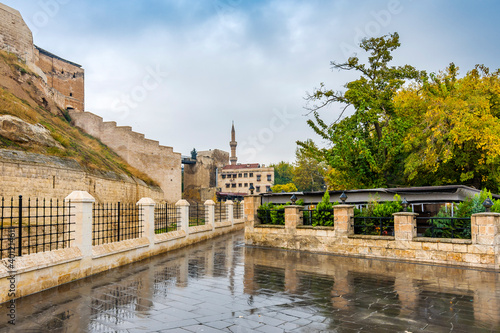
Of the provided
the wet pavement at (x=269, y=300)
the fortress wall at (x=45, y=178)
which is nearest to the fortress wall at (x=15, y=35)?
the fortress wall at (x=45, y=178)

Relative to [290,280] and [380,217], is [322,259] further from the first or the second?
[290,280]

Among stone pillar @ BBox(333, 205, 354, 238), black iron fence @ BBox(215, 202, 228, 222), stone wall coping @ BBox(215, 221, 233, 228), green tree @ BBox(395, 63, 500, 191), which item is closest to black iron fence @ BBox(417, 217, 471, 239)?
stone pillar @ BBox(333, 205, 354, 238)

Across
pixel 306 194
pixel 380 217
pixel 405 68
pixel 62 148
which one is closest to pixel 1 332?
pixel 380 217

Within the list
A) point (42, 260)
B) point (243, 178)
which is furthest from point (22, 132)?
point (243, 178)

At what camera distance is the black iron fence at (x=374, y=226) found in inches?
465

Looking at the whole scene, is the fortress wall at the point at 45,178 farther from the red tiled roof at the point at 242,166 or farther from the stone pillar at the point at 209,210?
the red tiled roof at the point at 242,166

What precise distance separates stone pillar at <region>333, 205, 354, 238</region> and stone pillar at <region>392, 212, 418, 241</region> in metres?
1.61

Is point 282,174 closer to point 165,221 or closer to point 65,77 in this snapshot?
point 65,77

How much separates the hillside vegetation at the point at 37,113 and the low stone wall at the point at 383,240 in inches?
703

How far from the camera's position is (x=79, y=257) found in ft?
26.4

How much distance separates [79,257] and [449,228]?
33.9ft

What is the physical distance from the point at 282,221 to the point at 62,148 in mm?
20402

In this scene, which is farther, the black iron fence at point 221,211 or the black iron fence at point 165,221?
the black iron fence at point 221,211

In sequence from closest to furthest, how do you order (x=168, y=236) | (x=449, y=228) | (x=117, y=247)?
1. (x=117, y=247)
2. (x=449, y=228)
3. (x=168, y=236)
